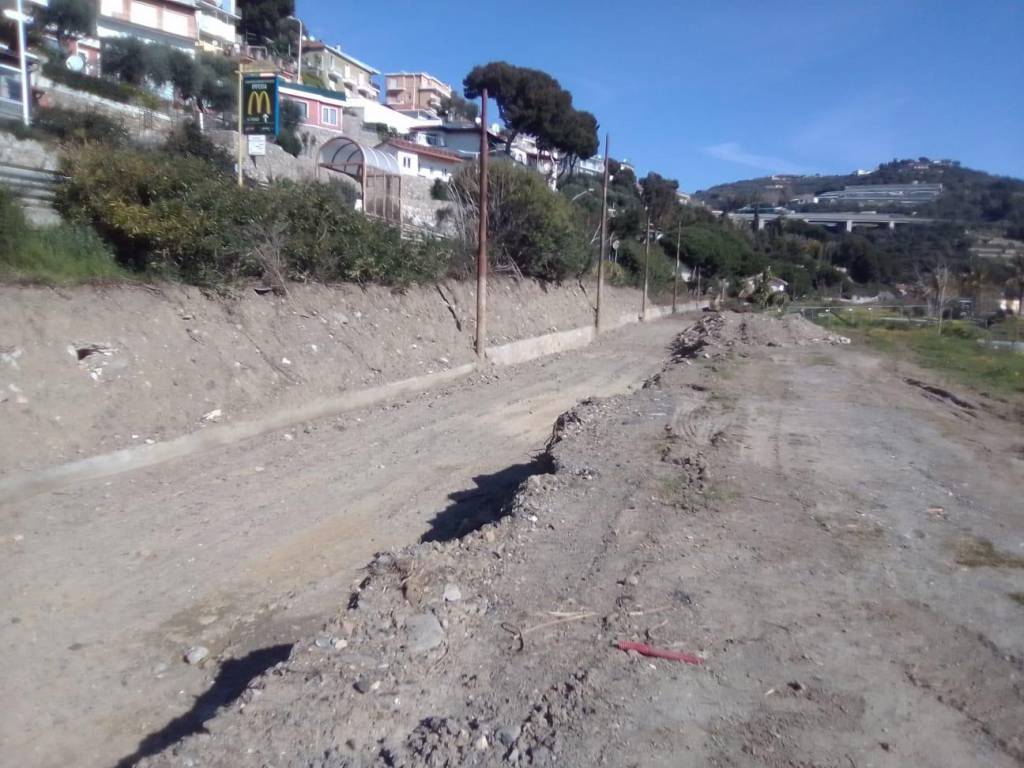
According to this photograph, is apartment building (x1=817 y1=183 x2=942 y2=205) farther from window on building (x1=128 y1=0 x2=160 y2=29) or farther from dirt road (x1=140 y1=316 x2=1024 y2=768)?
dirt road (x1=140 y1=316 x2=1024 y2=768)

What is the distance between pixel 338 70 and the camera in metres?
90.1

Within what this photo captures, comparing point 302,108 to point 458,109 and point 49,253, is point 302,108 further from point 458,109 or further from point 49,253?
point 458,109

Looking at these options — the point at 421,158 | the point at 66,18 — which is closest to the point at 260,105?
the point at 66,18

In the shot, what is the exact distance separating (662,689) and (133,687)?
346 centimetres

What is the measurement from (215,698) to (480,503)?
481cm

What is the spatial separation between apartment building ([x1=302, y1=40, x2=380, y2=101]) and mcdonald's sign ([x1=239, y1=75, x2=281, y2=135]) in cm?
5798

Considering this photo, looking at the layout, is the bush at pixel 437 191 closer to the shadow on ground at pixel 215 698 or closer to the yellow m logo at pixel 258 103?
the yellow m logo at pixel 258 103

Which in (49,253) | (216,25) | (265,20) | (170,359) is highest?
(265,20)

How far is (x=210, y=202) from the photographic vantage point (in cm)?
1545

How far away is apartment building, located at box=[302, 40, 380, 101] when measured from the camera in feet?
271

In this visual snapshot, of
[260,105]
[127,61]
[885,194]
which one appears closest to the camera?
[260,105]

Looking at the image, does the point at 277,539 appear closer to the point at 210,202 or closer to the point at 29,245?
the point at 29,245

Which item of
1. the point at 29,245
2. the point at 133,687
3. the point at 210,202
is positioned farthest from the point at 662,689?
the point at 210,202

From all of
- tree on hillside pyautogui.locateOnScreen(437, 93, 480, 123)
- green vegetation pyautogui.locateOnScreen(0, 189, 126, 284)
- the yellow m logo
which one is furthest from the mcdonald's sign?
tree on hillside pyautogui.locateOnScreen(437, 93, 480, 123)
